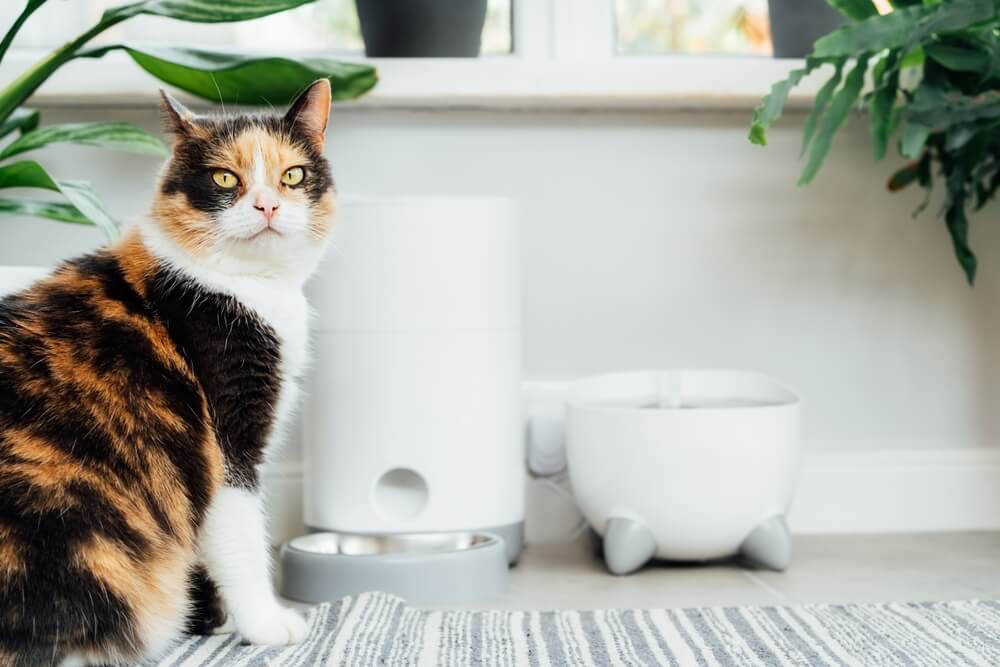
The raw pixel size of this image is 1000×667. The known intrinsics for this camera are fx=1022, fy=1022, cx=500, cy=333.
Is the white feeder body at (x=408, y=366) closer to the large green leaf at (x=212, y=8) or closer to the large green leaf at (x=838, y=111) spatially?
the large green leaf at (x=212, y=8)

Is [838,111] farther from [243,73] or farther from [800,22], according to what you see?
[243,73]

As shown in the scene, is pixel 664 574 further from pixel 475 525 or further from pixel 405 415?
pixel 405 415

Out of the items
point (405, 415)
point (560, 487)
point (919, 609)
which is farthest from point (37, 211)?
point (919, 609)

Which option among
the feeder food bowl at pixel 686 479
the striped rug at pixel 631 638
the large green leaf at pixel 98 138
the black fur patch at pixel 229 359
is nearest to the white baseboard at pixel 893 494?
the feeder food bowl at pixel 686 479

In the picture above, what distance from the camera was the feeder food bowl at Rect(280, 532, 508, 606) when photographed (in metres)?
1.11

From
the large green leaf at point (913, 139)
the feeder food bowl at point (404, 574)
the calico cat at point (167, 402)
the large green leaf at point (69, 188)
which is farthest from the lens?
the large green leaf at point (913, 139)

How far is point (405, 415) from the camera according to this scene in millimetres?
1225

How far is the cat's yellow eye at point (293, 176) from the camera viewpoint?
96 centimetres

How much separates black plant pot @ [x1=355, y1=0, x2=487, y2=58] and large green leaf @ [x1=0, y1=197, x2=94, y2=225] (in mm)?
502

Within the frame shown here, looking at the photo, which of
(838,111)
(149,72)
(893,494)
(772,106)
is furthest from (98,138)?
(893,494)

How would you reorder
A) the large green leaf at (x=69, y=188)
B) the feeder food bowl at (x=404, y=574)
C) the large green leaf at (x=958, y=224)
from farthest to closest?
the large green leaf at (x=958, y=224), the feeder food bowl at (x=404, y=574), the large green leaf at (x=69, y=188)

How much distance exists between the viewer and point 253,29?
5.23ft

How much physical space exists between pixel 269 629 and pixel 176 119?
470 millimetres

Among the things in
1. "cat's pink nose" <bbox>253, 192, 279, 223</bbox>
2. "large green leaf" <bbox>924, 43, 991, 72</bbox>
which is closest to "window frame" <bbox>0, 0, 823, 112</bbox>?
"large green leaf" <bbox>924, 43, 991, 72</bbox>
